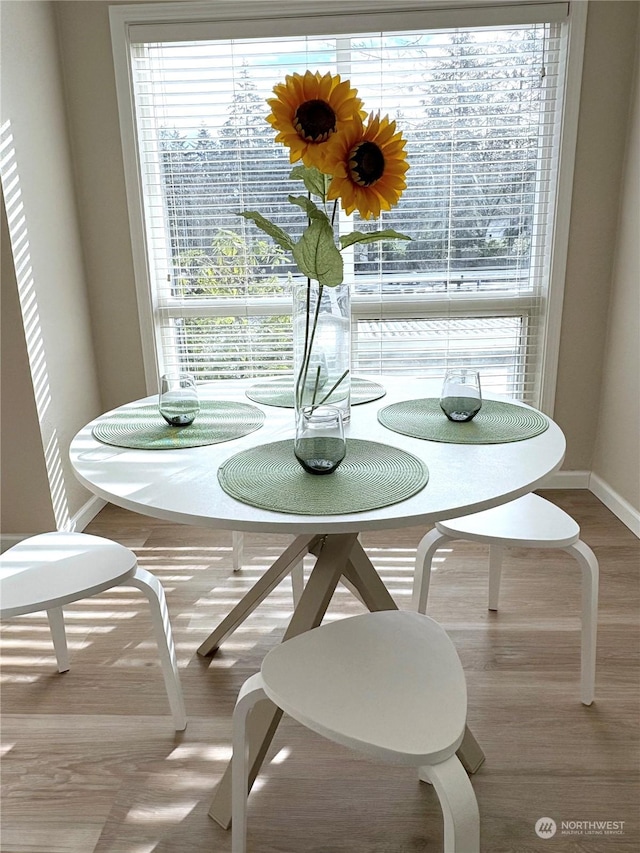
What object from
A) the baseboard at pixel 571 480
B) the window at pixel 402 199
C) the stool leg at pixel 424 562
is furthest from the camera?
the baseboard at pixel 571 480

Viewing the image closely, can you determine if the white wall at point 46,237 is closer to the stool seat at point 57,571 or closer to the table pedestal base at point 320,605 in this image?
the stool seat at point 57,571

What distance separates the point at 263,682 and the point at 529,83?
8.64 ft

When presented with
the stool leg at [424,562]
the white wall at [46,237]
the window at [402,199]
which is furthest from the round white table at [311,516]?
the window at [402,199]

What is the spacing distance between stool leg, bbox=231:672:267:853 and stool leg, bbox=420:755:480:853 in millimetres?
327

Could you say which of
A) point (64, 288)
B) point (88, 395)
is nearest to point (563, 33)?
point (64, 288)

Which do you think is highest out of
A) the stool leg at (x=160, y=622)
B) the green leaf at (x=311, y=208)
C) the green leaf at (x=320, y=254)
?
the green leaf at (x=311, y=208)

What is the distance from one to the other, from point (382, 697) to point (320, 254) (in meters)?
0.79

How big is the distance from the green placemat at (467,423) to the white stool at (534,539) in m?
0.21

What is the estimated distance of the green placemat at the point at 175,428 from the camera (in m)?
1.51

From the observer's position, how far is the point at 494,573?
2.14m

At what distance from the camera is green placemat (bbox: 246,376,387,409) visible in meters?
1.81

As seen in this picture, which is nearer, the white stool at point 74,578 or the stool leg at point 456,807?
the stool leg at point 456,807

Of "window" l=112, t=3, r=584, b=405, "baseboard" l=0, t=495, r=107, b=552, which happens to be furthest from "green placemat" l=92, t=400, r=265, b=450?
"window" l=112, t=3, r=584, b=405

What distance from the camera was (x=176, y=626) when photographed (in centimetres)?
216
